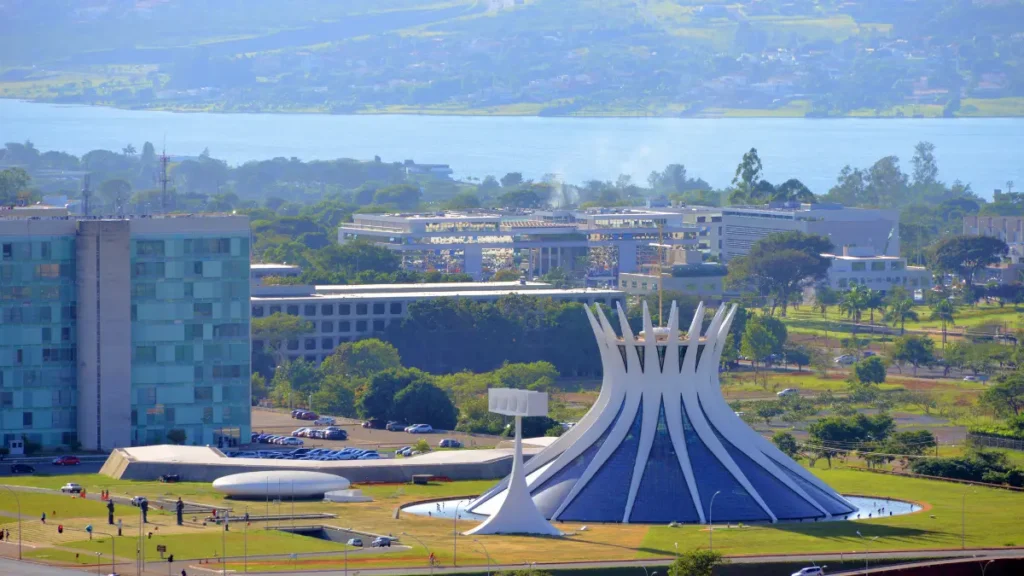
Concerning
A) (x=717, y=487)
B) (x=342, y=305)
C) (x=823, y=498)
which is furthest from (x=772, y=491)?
(x=342, y=305)

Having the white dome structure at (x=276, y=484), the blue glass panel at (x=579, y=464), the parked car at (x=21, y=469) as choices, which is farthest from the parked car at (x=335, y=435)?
the blue glass panel at (x=579, y=464)

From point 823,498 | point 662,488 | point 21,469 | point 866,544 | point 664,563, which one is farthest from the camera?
point 21,469

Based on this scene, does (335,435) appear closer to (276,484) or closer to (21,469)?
(21,469)

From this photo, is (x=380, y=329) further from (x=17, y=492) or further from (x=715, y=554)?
(x=715, y=554)

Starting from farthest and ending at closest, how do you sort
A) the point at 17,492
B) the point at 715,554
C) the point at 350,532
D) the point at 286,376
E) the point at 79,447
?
the point at 286,376 → the point at 79,447 → the point at 17,492 → the point at 350,532 → the point at 715,554

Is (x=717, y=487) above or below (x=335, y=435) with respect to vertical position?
above

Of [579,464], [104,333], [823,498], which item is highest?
[104,333]

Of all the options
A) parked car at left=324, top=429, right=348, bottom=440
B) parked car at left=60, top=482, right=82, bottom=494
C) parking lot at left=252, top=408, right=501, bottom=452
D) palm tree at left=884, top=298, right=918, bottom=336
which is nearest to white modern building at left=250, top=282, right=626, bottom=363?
palm tree at left=884, top=298, right=918, bottom=336

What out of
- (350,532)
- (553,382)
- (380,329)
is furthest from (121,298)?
(380,329)
